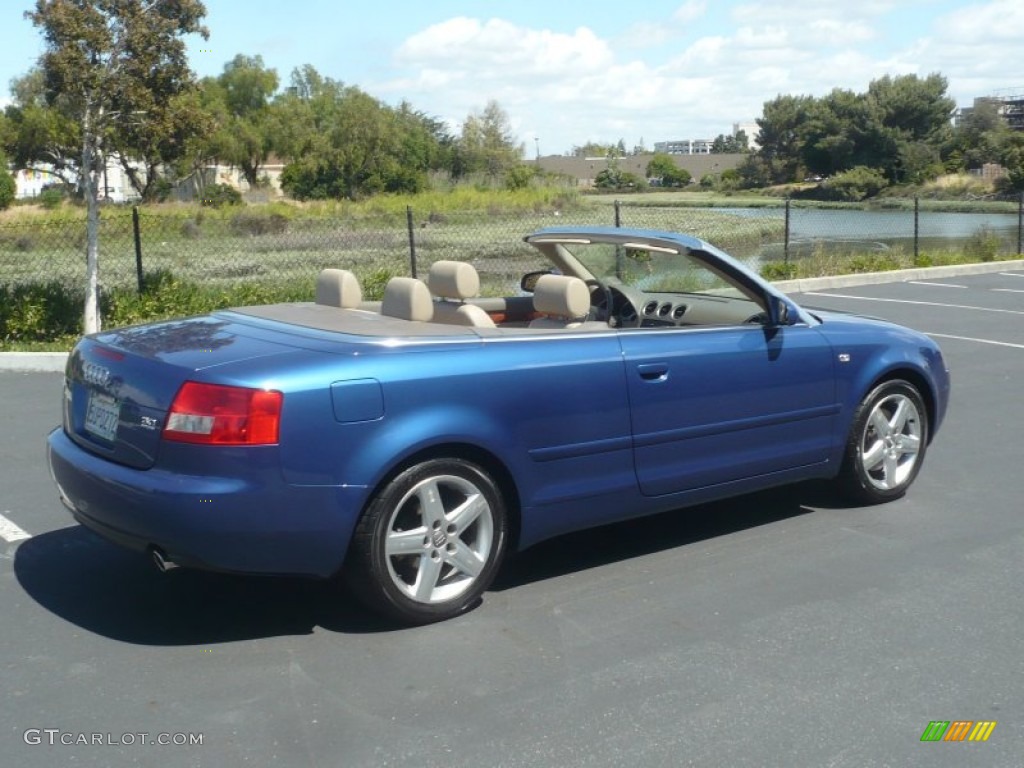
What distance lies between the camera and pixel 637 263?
264 inches

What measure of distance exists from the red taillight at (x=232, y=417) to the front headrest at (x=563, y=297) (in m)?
1.67

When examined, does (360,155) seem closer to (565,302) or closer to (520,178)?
(520,178)

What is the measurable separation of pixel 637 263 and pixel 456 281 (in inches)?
59.4

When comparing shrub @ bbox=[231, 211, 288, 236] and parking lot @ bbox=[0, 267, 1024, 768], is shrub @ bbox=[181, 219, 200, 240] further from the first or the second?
parking lot @ bbox=[0, 267, 1024, 768]

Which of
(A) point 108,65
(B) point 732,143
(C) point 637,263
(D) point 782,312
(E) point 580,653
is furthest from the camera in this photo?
(B) point 732,143

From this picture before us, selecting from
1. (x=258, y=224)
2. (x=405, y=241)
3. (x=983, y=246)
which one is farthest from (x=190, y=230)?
(x=983, y=246)

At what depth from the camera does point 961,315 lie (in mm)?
15148

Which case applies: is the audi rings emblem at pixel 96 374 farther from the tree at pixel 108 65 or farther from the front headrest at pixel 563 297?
the tree at pixel 108 65

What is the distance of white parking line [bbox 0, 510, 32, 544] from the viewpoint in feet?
19.2

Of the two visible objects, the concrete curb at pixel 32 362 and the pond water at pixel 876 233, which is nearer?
the concrete curb at pixel 32 362

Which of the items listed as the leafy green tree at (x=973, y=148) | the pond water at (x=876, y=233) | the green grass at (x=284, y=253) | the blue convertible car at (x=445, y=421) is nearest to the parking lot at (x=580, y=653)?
the blue convertible car at (x=445, y=421)

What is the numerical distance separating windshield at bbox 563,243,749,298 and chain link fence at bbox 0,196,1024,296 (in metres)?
7.86

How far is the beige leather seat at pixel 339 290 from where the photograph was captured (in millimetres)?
5719

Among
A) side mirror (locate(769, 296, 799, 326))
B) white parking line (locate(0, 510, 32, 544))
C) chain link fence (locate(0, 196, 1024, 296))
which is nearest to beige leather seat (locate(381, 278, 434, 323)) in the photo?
side mirror (locate(769, 296, 799, 326))
